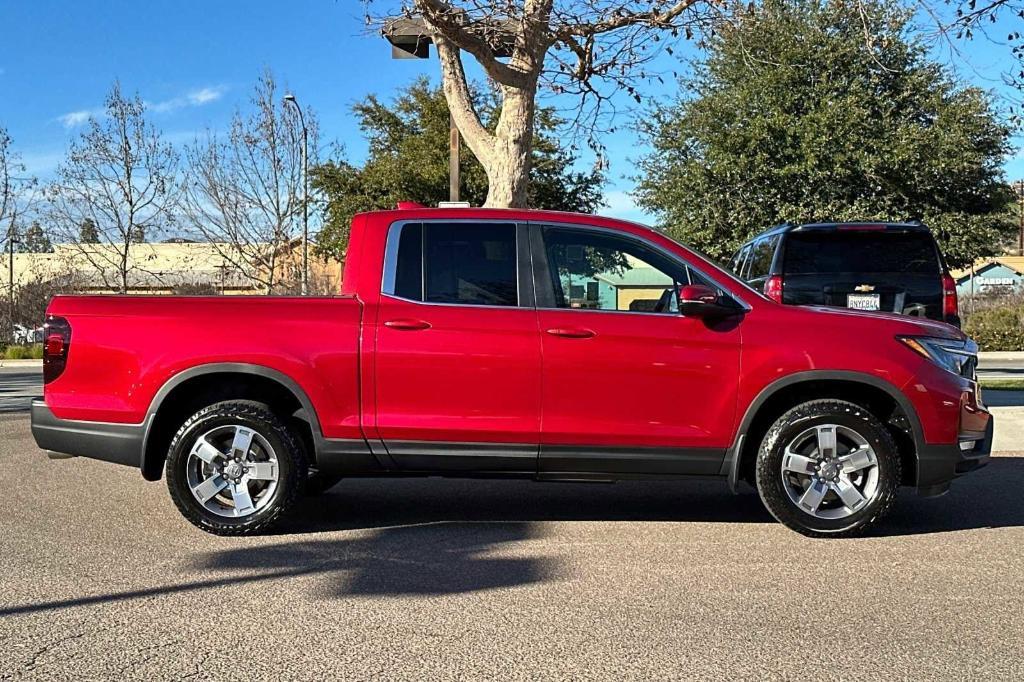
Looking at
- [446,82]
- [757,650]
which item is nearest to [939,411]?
[757,650]

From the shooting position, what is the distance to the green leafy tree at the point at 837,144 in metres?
23.2

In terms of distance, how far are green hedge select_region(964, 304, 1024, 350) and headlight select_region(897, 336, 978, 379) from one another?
2464 centimetres

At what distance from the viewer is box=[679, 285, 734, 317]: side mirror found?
6.04 meters

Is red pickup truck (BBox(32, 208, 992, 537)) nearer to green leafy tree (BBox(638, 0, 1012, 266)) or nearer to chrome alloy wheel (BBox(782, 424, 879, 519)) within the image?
chrome alloy wheel (BBox(782, 424, 879, 519))

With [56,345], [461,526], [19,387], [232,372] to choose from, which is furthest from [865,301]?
[19,387]

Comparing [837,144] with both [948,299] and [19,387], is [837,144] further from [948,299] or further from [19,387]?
[19,387]

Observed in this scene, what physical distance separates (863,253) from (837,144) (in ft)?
48.7

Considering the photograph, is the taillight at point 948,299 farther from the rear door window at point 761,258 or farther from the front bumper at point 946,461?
the front bumper at point 946,461

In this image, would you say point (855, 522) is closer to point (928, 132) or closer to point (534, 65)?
point (534, 65)

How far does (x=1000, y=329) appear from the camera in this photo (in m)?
29.7

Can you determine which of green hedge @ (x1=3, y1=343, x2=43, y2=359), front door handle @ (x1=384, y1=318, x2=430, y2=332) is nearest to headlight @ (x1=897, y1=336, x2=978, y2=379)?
front door handle @ (x1=384, y1=318, x2=430, y2=332)

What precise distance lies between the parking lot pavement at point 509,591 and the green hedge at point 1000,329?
24.2m

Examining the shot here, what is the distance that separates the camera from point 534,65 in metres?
11.7

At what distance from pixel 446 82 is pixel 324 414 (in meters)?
7.16
